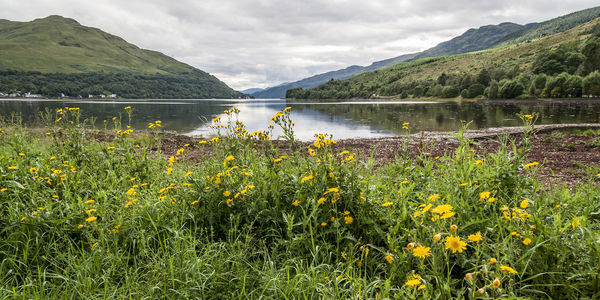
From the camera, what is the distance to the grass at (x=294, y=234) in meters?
2.51

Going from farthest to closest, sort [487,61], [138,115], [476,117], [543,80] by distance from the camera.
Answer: [487,61] → [543,80] → [138,115] → [476,117]

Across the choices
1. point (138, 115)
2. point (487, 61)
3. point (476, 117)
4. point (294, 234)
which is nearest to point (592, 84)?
point (476, 117)

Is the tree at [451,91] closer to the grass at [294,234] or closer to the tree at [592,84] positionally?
the tree at [592,84]

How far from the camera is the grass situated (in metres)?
2.51

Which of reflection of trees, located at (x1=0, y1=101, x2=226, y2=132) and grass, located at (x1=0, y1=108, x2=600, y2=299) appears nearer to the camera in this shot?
grass, located at (x1=0, y1=108, x2=600, y2=299)

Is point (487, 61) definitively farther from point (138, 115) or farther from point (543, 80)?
point (138, 115)

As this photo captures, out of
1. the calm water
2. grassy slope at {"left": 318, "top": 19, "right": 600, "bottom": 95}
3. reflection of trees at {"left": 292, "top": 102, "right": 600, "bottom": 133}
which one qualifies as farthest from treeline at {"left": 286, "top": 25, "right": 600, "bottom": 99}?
grassy slope at {"left": 318, "top": 19, "right": 600, "bottom": 95}

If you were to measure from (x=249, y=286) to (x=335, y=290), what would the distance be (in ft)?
2.78

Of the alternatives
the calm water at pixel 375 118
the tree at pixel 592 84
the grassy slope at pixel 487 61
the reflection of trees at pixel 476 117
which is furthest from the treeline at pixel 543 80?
the grassy slope at pixel 487 61

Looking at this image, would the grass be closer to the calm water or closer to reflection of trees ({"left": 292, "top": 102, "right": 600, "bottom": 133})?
the calm water

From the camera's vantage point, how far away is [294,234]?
3.51 m

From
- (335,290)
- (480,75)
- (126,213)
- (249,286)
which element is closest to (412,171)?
(335,290)

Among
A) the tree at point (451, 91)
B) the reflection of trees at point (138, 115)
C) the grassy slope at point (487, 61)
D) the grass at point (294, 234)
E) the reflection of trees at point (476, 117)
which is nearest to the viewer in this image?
the grass at point (294, 234)

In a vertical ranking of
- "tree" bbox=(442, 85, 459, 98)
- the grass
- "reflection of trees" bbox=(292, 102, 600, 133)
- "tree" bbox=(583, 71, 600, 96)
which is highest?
"tree" bbox=(442, 85, 459, 98)
